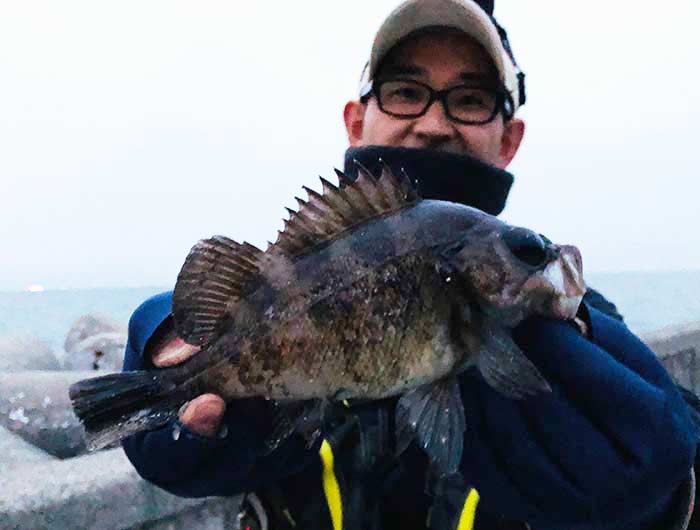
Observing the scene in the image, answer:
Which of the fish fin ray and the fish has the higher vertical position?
the fish

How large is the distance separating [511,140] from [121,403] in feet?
6.30

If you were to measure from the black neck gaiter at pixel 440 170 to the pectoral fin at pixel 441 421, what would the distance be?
0.91 m

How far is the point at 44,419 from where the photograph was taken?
14.9ft

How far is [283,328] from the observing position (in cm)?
156

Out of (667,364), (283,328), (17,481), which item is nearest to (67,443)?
(17,481)

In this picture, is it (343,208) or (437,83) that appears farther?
(437,83)

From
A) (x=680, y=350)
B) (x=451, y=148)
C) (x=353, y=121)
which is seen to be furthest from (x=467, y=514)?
(x=680, y=350)

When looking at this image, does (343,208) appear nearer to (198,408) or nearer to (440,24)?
(198,408)

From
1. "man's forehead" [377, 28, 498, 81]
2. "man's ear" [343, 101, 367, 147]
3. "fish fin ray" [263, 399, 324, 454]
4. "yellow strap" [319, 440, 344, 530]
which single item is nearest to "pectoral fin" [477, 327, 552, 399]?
"fish fin ray" [263, 399, 324, 454]

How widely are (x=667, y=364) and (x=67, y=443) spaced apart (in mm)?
5472

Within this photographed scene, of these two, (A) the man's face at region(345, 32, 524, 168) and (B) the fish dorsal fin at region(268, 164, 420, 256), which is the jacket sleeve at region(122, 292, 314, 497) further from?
(A) the man's face at region(345, 32, 524, 168)

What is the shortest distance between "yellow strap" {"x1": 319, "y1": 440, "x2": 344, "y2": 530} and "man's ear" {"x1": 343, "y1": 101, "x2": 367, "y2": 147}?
1.26 meters

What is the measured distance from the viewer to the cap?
2371mm

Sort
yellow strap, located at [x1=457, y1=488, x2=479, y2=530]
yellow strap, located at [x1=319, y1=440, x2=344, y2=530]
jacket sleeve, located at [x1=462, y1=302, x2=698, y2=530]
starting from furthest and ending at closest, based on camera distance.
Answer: yellow strap, located at [x1=319, y1=440, x2=344, y2=530], yellow strap, located at [x1=457, y1=488, x2=479, y2=530], jacket sleeve, located at [x1=462, y1=302, x2=698, y2=530]
